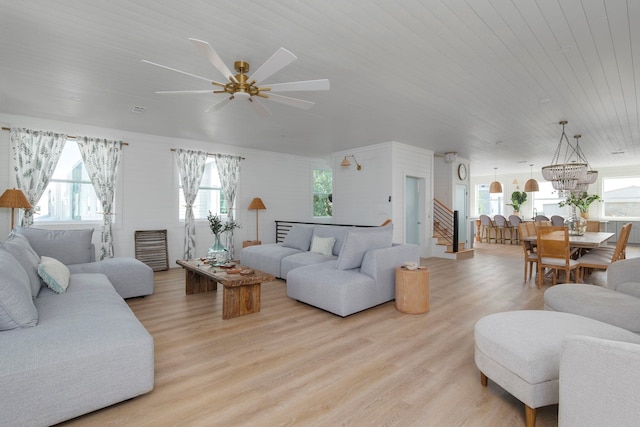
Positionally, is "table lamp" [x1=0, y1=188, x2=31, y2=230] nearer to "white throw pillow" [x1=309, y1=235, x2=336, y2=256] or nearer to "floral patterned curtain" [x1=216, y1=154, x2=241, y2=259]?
"floral patterned curtain" [x1=216, y1=154, x2=241, y2=259]

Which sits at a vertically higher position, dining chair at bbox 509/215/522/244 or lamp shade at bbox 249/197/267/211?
lamp shade at bbox 249/197/267/211

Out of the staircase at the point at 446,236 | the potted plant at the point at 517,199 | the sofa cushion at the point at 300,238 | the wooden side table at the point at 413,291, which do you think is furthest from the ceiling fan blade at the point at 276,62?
the potted plant at the point at 517,199

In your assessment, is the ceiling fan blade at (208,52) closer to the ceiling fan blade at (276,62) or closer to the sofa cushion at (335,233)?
the ceiling fan blade at (276,62)

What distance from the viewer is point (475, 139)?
6.80 m

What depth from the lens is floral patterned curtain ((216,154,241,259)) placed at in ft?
23.9

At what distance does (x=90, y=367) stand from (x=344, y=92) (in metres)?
3.72

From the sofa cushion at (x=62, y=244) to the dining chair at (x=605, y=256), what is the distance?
705cm

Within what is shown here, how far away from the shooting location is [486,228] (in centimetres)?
1202

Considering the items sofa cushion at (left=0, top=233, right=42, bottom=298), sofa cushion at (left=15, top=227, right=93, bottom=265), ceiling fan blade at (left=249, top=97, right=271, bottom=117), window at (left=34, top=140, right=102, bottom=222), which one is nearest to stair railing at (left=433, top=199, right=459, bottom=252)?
ceiling fan blade at (left=249, top=97, right=271, bottom=117)

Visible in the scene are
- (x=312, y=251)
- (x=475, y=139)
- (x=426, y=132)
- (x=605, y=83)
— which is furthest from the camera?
(x=475, y=139)

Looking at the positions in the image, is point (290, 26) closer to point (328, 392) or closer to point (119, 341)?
point (119, 341)

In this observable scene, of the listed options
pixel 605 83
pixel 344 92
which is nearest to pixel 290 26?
pixel 344 92

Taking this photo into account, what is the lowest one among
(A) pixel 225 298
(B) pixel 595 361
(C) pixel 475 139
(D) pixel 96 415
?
(D) pixel 96 415

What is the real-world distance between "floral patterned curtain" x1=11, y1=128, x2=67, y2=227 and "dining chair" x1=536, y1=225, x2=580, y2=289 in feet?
25.6
